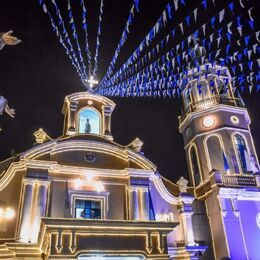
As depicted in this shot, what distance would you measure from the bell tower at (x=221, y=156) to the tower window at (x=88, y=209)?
6.98 meters

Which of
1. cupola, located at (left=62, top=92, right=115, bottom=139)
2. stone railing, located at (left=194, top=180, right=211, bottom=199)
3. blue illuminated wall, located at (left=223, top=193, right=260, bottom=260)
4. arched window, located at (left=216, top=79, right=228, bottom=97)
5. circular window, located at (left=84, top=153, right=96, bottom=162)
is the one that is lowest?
blue illuminated wall, located at (left=223, top=193, right=260, bottom=260)

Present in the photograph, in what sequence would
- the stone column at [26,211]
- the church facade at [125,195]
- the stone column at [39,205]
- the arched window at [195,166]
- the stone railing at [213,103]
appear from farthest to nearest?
the stone railing at [213,103] < the arched window at [195,166] < the stone column at [39,205] < the stone column at [26,211] < the church facade at [125,195]

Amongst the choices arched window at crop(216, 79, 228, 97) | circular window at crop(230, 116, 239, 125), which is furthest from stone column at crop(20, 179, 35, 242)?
arched window at crop(216, 79, 228, 97)

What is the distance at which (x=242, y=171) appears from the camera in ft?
72.7

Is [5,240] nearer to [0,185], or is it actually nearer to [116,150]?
[0,185]

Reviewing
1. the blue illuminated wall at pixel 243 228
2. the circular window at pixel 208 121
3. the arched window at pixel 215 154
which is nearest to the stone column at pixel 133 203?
the blue illuminated wall at pixel 243 228

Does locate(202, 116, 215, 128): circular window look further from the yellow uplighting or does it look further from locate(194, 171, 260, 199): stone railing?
the yellow uplighting

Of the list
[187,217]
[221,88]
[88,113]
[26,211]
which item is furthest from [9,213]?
Answer: [221,88]

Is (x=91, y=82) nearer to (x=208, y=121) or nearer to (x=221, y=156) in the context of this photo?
(x=208, y=121)

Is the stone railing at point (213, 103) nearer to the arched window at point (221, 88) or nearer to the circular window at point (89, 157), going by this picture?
the arched window at point (221, 88)

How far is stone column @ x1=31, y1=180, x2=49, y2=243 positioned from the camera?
57.4 feet

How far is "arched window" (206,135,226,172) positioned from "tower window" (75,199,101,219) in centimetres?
825

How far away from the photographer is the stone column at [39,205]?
17.5m

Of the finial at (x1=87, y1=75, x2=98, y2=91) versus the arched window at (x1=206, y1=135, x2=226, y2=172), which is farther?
the finial at (x1=87, y1=75, x2=98, y2=91)
